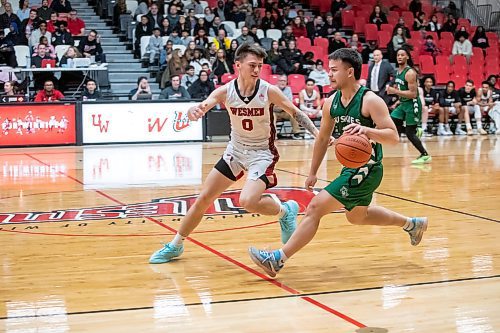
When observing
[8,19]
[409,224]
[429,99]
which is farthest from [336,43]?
[409,224]

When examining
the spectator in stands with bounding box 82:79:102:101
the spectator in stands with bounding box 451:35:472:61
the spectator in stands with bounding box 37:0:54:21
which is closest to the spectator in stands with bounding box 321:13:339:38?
the spectator in stands with bounding box 451:35:472:61

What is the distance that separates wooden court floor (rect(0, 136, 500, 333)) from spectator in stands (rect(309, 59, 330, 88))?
8941 millimetres

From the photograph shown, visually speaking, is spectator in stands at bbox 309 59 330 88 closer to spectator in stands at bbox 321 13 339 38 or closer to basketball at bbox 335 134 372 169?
spectator in stands at bbox 321 13 339 38

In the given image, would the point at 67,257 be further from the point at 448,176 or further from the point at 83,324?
the point at 448,176

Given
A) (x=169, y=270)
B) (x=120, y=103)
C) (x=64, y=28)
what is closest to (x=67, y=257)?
(x=169, y=270)

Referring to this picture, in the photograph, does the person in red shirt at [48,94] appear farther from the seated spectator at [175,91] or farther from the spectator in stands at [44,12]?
the spectator in stands at [44,12]

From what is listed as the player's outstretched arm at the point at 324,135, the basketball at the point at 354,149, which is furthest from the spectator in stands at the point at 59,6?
the basketball at the point at 354,149

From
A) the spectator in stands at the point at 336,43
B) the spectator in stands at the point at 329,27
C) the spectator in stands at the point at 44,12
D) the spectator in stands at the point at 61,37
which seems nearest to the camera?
the spectator in stands at the point at 61,37

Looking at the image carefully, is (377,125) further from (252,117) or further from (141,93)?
(141,93)

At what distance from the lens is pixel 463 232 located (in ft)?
24.0

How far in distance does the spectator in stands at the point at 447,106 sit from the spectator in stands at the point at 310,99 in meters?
3.38

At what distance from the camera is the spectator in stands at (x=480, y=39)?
24.4 m

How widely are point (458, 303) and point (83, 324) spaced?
91.1 inches

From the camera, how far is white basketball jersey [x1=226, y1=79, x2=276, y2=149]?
616 centimetres
